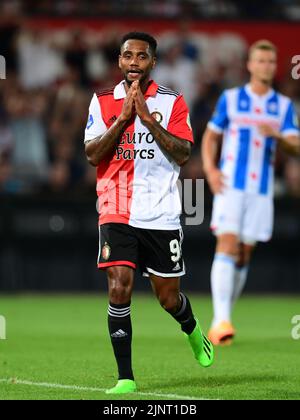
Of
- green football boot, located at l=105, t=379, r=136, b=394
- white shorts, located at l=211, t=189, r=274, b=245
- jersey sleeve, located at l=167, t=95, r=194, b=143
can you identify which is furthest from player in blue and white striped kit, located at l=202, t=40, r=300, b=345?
green football boot, located at l=105, t=379, r=136, b=394

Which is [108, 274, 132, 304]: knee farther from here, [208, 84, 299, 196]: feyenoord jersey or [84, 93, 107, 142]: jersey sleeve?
[208, 84, 299, 196]: feyenoord jersey

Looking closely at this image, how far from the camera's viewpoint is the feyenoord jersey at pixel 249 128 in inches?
442

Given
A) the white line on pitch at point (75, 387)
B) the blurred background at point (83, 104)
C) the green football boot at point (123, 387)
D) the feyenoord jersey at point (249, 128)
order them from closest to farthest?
the white line on pitch at point (75, 387) < the green football boot at point (123, 387) < the feyenoord jersey at point (249, 128) < the blurred background at point (83, 104)

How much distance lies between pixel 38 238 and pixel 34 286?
2.22 feet

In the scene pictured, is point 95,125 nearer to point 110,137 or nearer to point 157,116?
point 110,137

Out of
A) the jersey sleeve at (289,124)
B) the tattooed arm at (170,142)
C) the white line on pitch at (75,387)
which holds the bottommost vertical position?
the white line on pitch at (75,387)

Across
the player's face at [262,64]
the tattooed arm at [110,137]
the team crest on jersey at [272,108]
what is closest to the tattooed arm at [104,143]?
the tattooed arm at [110,137]

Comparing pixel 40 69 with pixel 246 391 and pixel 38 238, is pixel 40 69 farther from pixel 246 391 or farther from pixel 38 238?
pixel 246 391

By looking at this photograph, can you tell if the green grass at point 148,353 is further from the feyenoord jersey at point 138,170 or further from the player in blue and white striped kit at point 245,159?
the feyenoord jersey at point 138,170

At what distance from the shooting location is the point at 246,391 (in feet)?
24.5

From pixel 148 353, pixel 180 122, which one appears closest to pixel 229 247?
pixel 148 353

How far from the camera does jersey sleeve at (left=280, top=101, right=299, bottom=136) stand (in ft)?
36.9

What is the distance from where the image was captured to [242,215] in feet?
36.7

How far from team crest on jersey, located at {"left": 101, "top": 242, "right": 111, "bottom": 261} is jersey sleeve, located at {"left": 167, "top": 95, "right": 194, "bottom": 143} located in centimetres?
87
